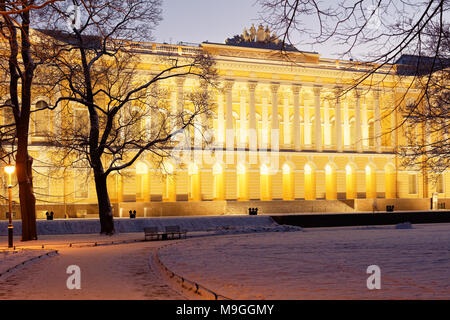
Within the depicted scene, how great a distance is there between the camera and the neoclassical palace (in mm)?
54594

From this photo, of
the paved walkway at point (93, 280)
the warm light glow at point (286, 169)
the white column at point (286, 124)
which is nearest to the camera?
the paved walkway at point (93, 280)

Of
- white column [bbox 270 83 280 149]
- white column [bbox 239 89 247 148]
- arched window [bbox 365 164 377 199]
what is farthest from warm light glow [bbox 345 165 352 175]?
white column [bbox 239 89 247 148]

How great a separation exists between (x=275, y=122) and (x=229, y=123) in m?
5.46

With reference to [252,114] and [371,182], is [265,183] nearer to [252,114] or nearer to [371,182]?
[252,114]

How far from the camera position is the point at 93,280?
1422cm

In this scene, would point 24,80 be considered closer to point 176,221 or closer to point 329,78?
point 176,221

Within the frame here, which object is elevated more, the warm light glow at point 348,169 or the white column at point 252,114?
the white column at point 252,114

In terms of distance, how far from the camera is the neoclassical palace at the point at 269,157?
54.6m

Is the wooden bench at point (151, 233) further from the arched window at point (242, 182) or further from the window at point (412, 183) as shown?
the window at point (412, 183)

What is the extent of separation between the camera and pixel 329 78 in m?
64.1

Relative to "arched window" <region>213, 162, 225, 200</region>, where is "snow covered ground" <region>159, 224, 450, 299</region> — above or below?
below

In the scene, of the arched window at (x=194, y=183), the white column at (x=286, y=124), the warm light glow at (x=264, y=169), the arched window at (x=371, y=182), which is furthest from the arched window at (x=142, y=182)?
the arched window at (x=371, y=182)

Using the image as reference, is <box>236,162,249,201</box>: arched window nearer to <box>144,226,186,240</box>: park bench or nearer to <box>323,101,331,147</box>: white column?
<box>323,101,331,147</box>: white column

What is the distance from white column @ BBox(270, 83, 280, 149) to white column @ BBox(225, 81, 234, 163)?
470 cm
